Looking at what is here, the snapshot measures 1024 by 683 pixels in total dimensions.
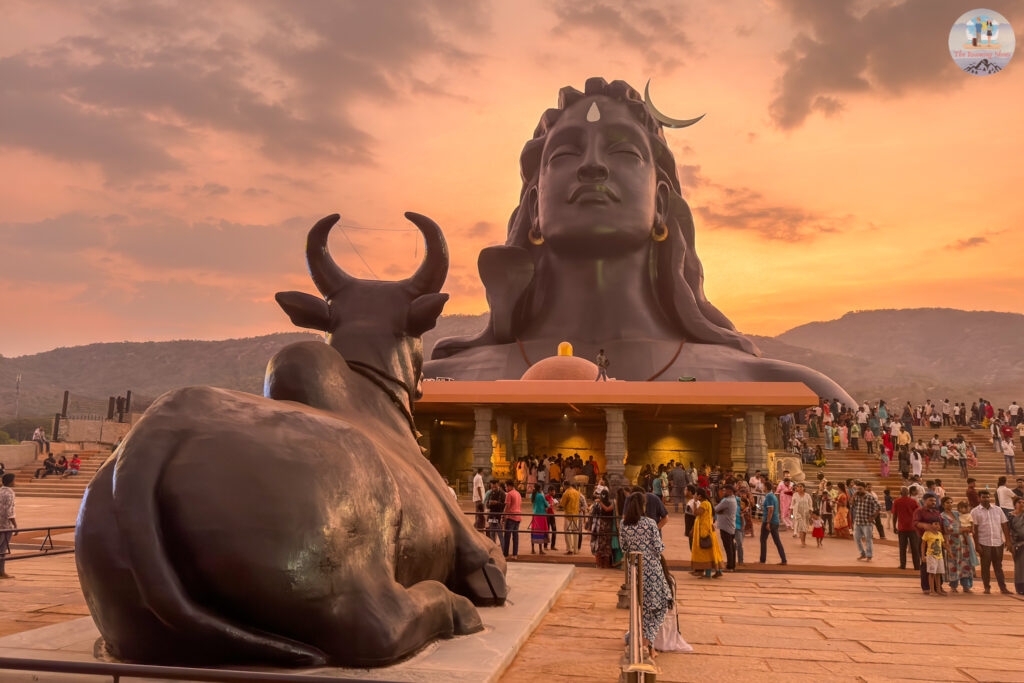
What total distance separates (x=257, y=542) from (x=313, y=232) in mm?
2536

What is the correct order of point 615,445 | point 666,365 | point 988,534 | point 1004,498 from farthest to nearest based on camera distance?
point 666,365
point 615,445
point 1004,498
point 988,534

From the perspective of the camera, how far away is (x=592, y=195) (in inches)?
1069

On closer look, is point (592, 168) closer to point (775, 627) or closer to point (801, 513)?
point (801, 513)

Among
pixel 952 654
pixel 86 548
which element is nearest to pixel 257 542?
pixel 86 548

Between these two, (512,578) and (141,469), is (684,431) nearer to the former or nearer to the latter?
(512,578)

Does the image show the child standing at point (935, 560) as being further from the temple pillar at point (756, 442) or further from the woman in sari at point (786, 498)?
the temple pillar at point (756, 442)

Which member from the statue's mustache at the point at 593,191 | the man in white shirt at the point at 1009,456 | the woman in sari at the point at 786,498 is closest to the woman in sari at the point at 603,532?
the woman in sari at the point at 786,498

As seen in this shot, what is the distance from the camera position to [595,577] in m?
9.65

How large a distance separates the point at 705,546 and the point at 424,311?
6306 mm

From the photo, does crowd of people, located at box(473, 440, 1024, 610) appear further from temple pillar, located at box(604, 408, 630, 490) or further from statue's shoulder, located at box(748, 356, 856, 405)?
statue's shoulder, located at box(748, 356, 856, 405)

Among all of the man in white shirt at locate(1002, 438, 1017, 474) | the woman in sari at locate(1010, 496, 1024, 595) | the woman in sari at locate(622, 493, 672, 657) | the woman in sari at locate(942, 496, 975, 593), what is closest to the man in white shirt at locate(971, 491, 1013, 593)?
the woman in sari at locate(1010, 496, 1024, 595)

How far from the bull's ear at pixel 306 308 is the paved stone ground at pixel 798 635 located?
8.66 ft

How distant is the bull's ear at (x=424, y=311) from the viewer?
17.1ft

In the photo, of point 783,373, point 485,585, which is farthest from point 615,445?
point 485,585
